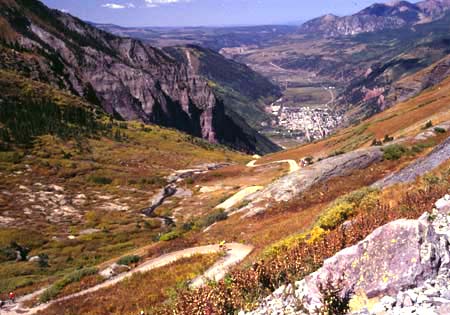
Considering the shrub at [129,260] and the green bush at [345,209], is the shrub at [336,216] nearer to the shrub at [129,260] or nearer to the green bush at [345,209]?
the green bush at [345,209]

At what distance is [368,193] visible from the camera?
23031 millimetres

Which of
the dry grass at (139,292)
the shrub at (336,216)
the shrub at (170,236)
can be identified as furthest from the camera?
the shrub at (170,236)

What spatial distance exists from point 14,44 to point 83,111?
60970 mm

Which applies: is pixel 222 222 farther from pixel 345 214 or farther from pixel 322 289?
pixel 322 289

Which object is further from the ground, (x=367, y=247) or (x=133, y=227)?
(x=367, y=247)

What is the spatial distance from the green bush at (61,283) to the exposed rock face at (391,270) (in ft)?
67.5

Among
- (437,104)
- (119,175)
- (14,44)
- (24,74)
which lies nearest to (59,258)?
(119,175)

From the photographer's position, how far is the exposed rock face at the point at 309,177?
4178cm

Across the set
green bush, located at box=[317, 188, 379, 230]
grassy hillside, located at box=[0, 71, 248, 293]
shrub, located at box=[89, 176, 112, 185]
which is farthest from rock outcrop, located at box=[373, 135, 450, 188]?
shrub, located at box=[89, 176, 112, 185]

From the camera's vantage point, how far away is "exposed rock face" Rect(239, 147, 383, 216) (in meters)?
41.8

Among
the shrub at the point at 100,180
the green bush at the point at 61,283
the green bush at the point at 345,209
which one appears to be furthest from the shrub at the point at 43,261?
the shrub at the point at 100,180

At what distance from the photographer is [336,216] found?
19.5 m

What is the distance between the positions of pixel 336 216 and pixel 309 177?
24481 mm

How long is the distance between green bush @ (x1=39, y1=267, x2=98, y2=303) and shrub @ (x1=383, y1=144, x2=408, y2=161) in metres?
28.9
